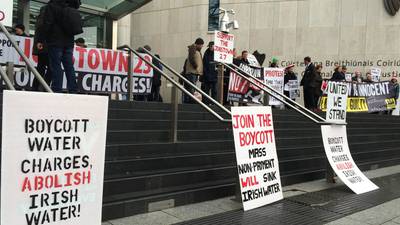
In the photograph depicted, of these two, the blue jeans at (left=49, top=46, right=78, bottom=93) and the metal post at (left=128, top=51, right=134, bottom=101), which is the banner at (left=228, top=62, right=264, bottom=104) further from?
the blue jeans at (left=49, top=46, right=78, bottom=93)

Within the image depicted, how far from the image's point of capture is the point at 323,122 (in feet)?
25.7

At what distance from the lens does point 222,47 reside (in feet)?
34.7

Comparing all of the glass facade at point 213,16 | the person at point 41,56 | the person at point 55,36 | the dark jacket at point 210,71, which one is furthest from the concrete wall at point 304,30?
the person at point 55,36

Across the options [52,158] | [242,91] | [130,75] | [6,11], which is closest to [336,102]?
[130,75]

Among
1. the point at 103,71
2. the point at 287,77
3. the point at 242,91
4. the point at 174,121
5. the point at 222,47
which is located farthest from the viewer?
the point at 287,77

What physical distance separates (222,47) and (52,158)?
23.3 ft

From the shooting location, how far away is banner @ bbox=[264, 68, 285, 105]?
46.5 feet

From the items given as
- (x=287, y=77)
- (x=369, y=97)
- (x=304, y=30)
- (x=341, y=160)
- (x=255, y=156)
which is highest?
(x=304, y=30)

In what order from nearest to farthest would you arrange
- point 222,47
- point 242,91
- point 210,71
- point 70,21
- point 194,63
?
point 70,21, point 222,47, point 194,63, point 210,71, point 242,91

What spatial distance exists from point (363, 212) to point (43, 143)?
4.40m

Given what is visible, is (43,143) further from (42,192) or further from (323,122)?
(323,122)

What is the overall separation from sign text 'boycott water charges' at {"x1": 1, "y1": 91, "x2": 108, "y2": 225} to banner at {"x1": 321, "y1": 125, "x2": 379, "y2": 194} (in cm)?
465

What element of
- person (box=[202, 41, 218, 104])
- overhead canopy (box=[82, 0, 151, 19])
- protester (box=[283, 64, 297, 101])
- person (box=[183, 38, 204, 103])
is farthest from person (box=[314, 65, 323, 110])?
overhead canopy (box=[82, 0, 151, 19])

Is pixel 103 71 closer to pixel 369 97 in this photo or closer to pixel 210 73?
pixel 210 73
